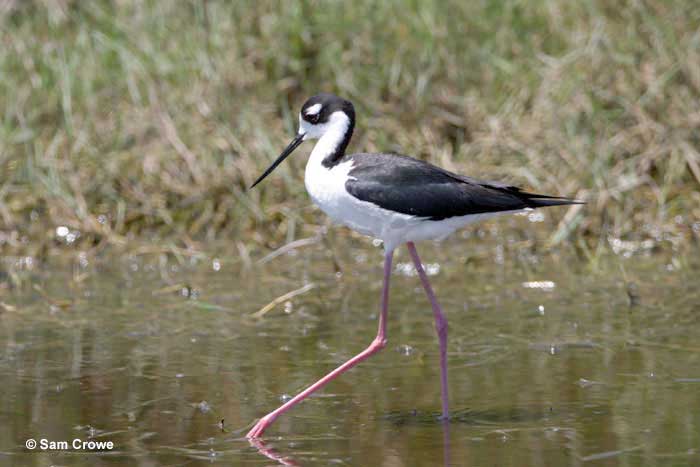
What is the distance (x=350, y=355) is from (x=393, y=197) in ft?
2.91

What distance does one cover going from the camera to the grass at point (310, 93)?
25.0ft

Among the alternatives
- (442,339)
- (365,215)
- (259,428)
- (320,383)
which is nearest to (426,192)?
(365,215)

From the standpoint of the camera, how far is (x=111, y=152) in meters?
8.18

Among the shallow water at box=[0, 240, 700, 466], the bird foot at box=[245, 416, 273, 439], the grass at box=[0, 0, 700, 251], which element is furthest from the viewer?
the grass at box=[0, 0, 700, 251]

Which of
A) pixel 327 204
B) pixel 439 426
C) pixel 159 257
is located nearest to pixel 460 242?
pixel 159 257

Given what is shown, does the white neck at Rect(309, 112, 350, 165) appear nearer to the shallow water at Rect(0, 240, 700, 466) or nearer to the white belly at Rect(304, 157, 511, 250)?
the white belly at Rect(304, 157, 511, 250)

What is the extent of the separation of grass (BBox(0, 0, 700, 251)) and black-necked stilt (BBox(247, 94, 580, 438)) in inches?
96.9

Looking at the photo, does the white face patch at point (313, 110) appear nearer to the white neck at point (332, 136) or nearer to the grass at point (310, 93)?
the white neck at point (332, 136)

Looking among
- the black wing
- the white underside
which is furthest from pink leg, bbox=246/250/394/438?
the black wing

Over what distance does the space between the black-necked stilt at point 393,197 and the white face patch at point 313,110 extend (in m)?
0.08

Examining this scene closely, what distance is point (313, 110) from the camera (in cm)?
503

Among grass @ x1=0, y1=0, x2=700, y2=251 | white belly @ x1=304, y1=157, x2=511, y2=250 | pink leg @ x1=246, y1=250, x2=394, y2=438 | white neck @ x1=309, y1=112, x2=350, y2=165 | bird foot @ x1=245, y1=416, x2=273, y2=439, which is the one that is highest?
grass @ x1=0, y1=0, x2=700, y2=251

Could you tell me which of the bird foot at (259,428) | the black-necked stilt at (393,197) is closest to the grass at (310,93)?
the black-necked stilt at (393,197)

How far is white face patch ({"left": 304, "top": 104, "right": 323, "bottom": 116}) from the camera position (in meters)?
5.02
